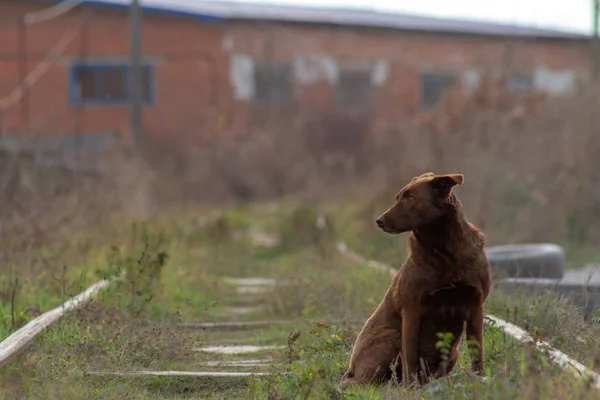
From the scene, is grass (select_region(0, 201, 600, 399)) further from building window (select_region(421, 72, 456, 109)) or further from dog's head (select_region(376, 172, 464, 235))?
building window (select_region(421, 72, 456, 109))

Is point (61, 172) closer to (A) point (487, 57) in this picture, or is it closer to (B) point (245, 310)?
(B) point (245, 310)

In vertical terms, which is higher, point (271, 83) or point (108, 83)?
point (108, 83)

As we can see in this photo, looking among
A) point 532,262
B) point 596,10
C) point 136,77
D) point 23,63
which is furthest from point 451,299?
point 23,63

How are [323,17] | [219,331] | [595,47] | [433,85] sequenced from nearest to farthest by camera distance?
[219,331] < [595,47] < [433,85] < [323,17]

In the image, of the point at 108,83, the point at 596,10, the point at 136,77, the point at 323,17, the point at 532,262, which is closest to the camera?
the point at 532,262

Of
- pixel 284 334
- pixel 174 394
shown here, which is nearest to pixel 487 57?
pixel 284 334

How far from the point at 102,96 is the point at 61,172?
12.8m

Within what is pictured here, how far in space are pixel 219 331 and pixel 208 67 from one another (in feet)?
69.0

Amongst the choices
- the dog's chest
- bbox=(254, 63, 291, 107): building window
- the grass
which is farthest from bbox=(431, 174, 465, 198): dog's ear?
bbox=(254, 63, 291, 107): building window

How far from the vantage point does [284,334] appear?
9.52m

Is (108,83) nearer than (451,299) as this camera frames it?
No

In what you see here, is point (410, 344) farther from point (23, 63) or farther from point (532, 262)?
point (23, 63)

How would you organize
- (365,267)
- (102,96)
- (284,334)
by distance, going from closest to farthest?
(284,334) → (365,267) → (102,96)

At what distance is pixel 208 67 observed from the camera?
30.4 meters
